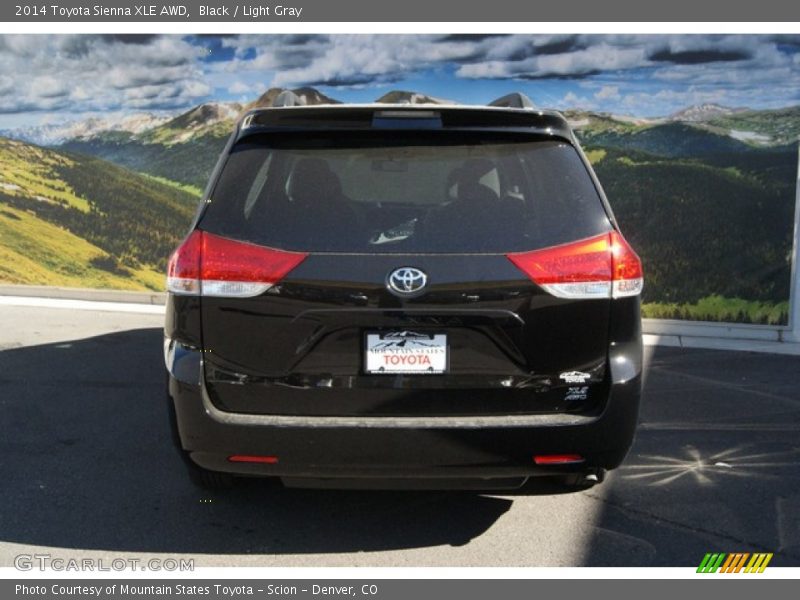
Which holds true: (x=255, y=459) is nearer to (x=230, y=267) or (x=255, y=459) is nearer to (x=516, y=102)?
(x=230, y=267)

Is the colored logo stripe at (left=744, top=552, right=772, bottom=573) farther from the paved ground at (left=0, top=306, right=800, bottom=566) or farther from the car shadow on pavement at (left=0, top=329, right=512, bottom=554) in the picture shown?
the car shadow on pavement at (left=0, top=329, right=512, bottom=554)

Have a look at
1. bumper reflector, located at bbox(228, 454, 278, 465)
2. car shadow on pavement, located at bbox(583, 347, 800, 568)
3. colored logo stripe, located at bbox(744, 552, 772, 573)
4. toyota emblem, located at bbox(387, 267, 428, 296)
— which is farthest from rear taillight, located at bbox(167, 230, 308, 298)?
colored logo stripe, located at bbox(744, 552, 772, 573)

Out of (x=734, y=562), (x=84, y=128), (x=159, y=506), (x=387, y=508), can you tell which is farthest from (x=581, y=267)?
(x=84, y=128)

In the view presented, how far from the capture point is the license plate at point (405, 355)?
11.7 ft

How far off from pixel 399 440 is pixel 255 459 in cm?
55

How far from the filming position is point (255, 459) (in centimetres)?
363

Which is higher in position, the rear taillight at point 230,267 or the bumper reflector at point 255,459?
the rear taillight at point 230,267

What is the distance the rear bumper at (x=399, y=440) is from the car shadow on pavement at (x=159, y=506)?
1.99ft

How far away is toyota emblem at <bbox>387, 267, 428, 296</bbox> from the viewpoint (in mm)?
3520

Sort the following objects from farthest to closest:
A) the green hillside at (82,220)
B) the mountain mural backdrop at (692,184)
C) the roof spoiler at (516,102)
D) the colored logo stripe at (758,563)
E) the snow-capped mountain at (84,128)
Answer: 1. the green hillside at (82,220)
2. the snow-capped mountain at (84,128)
3. the mountain mural backdrop at (692,184)
4. the roof spoiler at (516,102)
5. the colored logo stripe at (758,563)

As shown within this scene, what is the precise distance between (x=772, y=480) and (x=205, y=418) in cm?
295

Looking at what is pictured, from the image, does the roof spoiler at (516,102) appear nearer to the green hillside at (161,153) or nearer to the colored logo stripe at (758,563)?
the colored logo stripe at (758,563)

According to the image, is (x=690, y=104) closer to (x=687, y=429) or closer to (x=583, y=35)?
(x=583, y=35)

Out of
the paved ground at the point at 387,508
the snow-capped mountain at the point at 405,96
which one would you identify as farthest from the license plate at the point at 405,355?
the snow-capped mountain at the point at 405,96
